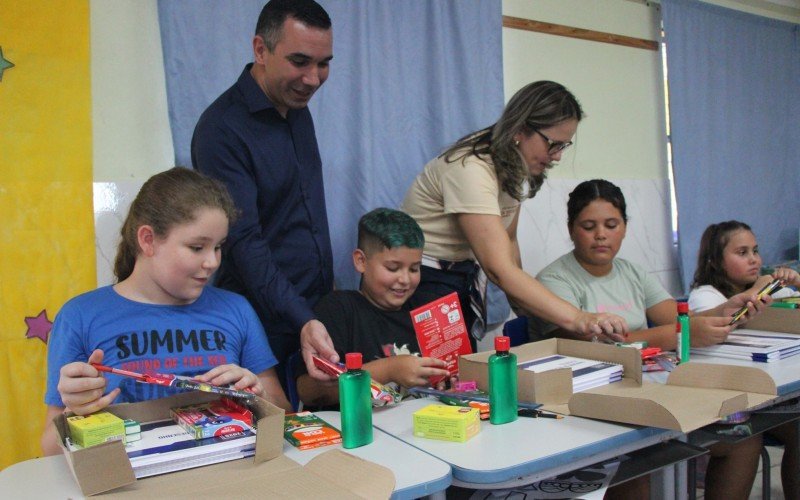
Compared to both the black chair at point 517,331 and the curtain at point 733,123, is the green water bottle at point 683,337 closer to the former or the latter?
the black chair at point 517,331

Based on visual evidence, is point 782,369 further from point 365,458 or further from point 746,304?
point 365,458

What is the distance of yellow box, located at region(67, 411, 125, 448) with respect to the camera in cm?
111

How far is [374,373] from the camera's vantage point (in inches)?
66.1

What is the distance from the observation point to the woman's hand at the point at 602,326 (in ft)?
5.86

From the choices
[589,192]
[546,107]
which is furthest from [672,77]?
[546,107]

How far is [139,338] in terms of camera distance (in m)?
1.48

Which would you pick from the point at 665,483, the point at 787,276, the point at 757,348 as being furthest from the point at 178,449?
the point at 787,276

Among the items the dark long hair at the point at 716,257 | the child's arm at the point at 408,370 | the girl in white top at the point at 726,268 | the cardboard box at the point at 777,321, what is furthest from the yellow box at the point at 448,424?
the dark long hair at the point at 716,257

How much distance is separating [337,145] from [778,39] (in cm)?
330

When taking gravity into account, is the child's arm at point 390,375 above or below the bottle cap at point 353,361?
below

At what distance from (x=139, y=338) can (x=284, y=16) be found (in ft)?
2.98

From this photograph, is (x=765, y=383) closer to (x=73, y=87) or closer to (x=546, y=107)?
(x=546, y=107)

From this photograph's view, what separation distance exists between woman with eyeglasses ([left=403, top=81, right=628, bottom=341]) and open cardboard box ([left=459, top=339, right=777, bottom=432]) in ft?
0.54

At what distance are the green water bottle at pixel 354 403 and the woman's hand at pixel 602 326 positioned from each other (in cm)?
77
